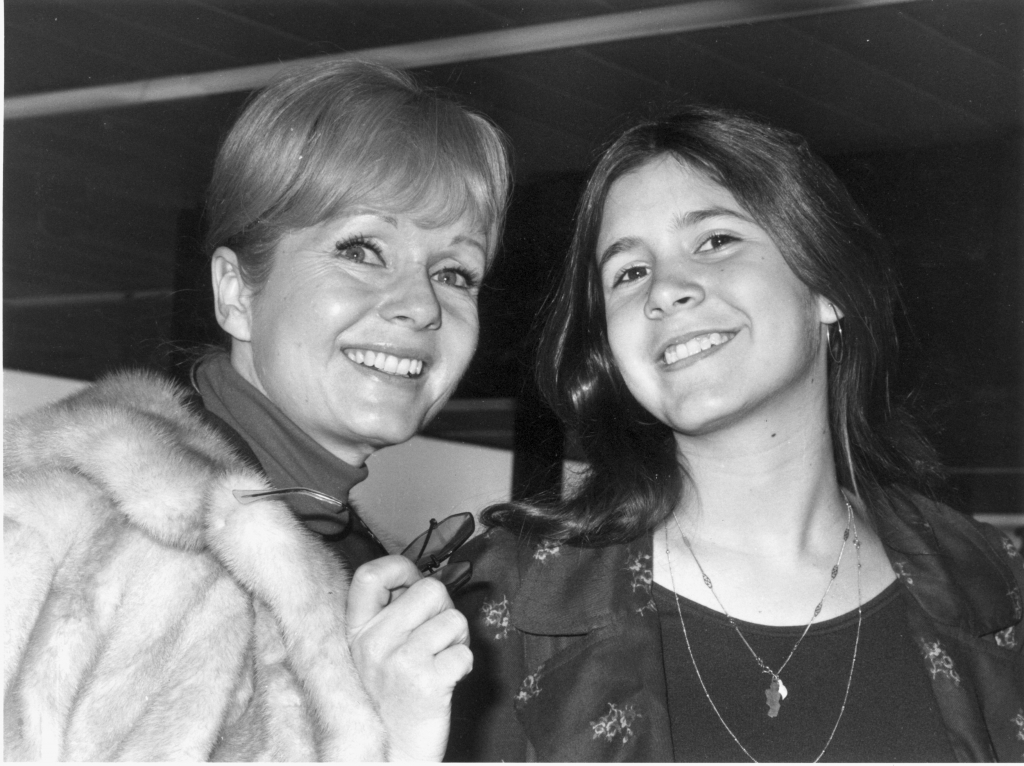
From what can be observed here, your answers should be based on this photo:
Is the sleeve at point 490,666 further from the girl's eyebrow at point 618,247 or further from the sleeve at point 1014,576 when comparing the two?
the sleeve at point 1014,576

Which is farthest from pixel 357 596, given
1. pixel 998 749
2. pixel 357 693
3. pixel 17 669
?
pixel 998 749

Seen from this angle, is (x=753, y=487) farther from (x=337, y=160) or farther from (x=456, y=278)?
(x=337, y=160)

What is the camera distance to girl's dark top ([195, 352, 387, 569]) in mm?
1387

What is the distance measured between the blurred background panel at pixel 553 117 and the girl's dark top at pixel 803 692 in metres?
0.61

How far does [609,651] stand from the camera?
143 centimetres

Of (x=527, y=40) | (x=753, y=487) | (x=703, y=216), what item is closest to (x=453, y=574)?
(x=753, y=487)

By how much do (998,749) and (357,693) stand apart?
0.84 m

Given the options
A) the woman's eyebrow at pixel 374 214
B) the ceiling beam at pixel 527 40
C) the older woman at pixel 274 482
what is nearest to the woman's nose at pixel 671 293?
the older woman at pixel 274 482

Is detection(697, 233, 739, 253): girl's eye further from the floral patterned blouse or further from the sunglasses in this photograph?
the sunglasses

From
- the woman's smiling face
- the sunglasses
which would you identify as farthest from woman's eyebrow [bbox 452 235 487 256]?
the sunglasses

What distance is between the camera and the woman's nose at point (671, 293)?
150 cm

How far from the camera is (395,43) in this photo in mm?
2223

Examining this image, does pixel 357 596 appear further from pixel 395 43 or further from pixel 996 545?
pixel 395 43

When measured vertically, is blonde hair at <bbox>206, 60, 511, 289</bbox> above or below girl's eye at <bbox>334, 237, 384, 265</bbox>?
above
